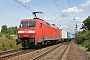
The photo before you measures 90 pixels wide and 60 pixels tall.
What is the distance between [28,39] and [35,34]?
987 mm

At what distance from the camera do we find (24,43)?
2200 cm

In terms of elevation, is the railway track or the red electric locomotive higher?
the red electric locomotive

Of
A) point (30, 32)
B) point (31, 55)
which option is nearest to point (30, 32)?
point (30, 32)

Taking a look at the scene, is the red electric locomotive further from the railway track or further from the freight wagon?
the railway track

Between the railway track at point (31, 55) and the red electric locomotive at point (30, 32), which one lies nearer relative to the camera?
the railway track at point (31, 55)

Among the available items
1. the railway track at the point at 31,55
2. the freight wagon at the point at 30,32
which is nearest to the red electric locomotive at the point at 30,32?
the freight wagon at the point at 30,32

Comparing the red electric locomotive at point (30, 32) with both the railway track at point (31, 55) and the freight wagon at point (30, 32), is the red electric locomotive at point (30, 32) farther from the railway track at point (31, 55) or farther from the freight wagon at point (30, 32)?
the railway track at point (31, 55)

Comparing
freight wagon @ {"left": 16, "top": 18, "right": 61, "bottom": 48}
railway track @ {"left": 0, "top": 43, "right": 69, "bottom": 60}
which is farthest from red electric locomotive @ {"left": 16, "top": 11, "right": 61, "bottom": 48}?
railway track @ {"left": 0, "top": 43, "right": 69, "bottom": 60}

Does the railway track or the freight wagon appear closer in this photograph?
the railway track

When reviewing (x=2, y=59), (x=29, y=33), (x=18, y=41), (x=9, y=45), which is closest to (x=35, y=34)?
(x=29, y=33)

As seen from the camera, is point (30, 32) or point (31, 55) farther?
point (30, 32)

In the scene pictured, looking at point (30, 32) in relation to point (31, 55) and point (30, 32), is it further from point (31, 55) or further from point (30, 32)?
point (31, 55)

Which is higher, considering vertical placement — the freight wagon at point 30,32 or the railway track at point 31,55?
the freight wagon at point 30,32

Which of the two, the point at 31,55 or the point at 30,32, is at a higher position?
the point at 30,32
